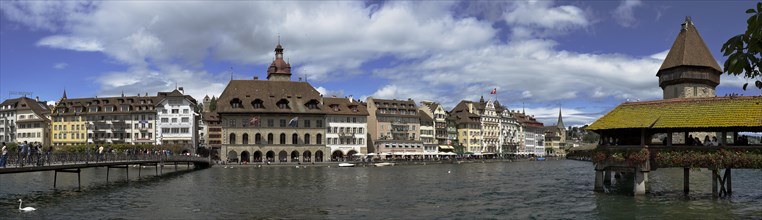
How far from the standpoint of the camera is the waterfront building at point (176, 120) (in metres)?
121

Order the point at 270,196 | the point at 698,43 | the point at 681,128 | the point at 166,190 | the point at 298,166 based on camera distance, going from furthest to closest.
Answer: the point at 298,166 → the point at 698,43 → the point at 166,190 → the point at 270,196 → the point at 681,128

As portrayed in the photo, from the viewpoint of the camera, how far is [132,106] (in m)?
127

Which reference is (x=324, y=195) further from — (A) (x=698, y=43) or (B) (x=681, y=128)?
(A) (x=698, y=43)

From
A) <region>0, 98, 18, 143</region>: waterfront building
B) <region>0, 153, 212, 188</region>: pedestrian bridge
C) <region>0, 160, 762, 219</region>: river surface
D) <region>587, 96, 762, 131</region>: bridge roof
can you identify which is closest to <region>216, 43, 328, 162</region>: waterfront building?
<region>0, 153, 212, 188</region>: pedestrian bridge

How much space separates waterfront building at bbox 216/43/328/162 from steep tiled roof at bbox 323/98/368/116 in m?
3.29

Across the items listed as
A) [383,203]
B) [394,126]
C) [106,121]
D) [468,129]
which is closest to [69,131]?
[106,121]

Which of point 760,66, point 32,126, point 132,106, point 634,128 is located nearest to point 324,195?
point 634,128

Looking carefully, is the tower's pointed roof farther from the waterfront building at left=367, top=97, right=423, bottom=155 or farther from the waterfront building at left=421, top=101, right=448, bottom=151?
the waterfront building at left=421, top=101, right=448, bottom=151

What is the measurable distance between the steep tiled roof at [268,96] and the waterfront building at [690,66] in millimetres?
60752

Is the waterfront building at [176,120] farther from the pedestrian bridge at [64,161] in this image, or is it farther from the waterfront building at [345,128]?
the pedestrian bridge at [64,161]

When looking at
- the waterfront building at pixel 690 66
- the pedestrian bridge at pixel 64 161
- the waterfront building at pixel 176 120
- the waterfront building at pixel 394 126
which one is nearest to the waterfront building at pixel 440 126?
the waterfront building at pixel 394 126

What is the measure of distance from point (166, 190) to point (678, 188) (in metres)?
39.3

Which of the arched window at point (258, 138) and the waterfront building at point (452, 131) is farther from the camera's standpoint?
the waterfront building at point (452, 131)

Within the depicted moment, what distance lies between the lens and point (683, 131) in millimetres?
33938
